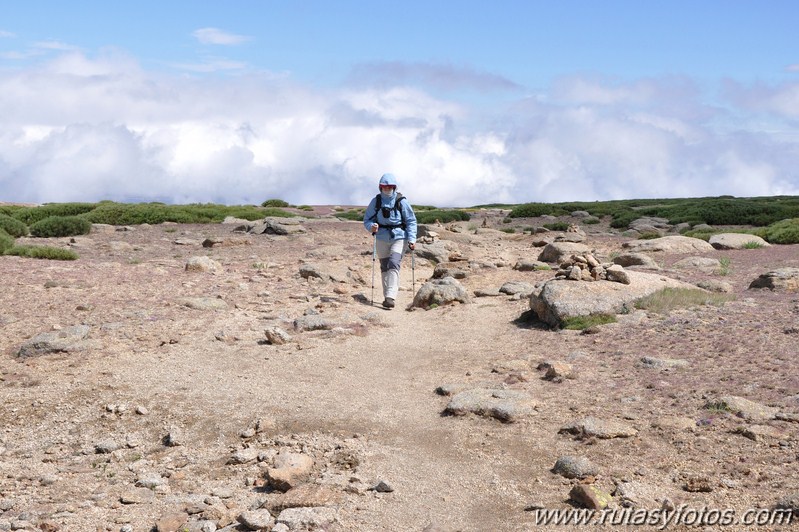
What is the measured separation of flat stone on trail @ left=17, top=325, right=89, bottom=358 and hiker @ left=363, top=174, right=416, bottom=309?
6.85m

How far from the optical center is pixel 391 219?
17.5 m

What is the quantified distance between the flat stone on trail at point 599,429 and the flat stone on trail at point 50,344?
337 inches

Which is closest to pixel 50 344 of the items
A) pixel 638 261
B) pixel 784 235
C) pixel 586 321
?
pixel 586 321

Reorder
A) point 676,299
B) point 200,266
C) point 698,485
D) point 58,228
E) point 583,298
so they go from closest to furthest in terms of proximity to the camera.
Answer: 1. point 698,485
2. point 583,298
3. point 676,299
4. point 200,266
5. point 58,228

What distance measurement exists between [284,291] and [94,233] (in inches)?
726

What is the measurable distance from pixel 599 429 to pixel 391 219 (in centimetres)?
958

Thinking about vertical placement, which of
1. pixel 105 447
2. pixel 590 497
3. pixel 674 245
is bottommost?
pixel 105 447

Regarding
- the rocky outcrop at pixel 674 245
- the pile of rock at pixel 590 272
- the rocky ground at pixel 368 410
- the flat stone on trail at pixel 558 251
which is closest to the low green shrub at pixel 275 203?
the rocky outcrop at pixel 674 245

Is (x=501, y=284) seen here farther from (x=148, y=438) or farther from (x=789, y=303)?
(x=148, y=438)

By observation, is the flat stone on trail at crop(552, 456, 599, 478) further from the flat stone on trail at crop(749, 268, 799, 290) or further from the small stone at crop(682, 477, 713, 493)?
the flat stone on trail at crop(749, 268, 799, 290)

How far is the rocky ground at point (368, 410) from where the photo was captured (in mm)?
7418

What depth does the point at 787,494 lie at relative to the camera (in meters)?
6.93

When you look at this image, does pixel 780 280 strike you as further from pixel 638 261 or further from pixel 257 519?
pixel 257 519

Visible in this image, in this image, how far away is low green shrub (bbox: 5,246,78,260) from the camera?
2253cm
